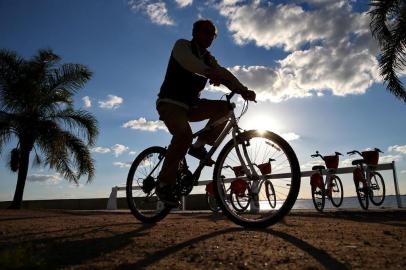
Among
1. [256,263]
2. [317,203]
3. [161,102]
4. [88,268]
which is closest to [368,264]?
[256,263]

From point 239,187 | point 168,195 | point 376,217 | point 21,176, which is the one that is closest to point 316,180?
point 376,217

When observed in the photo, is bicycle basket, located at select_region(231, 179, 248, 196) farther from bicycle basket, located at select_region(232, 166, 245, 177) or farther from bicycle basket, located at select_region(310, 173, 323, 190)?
bicycle basket, located at select_region(310, 173, 323, 190)

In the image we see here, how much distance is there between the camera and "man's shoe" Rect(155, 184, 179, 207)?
15.9 feet

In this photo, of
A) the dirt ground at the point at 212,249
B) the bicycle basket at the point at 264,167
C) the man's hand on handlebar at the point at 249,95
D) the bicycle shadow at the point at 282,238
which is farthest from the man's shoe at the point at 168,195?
the man's hand on handlebar at the point at 249,95

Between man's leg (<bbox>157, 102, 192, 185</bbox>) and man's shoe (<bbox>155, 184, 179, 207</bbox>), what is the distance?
69mm

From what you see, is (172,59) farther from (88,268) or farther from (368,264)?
(368,264)

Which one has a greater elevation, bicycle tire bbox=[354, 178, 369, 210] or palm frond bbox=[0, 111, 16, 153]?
palm frond bbox=[0, 111, 16, 153]

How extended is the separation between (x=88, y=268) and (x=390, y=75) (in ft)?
45.2

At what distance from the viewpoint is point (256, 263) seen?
257 centimetres

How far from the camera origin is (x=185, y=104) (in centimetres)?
481

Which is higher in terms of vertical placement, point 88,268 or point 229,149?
point 229,149

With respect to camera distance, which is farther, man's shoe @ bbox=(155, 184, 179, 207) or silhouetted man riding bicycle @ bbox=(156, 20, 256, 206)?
man's shoe @ bbox=(155, 184, 179, 207)

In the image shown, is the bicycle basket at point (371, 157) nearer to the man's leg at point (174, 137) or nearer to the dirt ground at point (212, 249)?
the dirt ground at point (212, 249)

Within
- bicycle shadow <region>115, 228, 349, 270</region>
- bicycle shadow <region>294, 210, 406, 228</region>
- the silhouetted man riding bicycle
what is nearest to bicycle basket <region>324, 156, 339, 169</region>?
bicycle shadow <region>294, 210, 406, 228</region>
